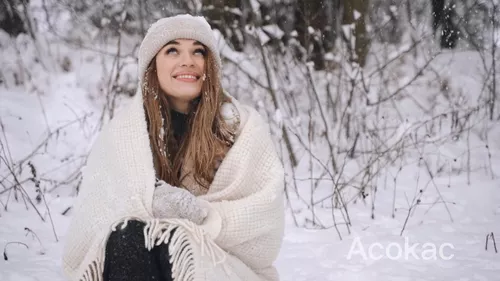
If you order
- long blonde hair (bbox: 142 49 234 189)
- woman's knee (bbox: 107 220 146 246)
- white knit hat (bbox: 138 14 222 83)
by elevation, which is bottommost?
woman's knee (bbox: 107 220 146 246)

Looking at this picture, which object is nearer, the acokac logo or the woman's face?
the woman's face

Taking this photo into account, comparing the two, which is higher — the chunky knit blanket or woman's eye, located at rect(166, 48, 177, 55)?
woman's eye, located at rect(166, 48, 177, 55)

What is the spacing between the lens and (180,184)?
2029 millimetres

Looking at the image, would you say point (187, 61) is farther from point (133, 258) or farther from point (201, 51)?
point (133, 258)

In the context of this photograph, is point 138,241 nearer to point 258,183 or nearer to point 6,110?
point 258,183

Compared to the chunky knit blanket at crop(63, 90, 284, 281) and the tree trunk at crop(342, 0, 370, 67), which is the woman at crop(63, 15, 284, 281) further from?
the tree trunk at crop(342, 0, 370, 67)

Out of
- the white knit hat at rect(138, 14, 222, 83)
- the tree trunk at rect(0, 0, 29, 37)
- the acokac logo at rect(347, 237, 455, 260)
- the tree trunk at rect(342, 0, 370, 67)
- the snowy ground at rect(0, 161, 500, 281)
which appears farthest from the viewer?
the tree trunk at rect(0, 0, 29, 37)

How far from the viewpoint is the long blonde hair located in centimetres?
201

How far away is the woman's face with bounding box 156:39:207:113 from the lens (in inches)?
79.4

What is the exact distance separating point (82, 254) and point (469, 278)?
1716mm

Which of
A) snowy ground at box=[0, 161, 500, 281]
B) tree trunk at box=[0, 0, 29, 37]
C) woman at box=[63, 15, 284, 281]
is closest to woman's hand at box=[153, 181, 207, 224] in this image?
woman at box=[63, 15, 284, 281]

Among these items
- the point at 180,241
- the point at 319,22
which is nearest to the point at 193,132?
the point at 180,241

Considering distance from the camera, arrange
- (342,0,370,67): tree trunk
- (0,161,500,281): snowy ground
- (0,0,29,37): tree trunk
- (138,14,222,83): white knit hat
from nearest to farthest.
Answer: (138,14,222,83): white knit hat
(0,161,500,281): snowy ground
(342,0,370,67): tree trunk
(0,0,29,37): tree trunk

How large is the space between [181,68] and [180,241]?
67 cm
